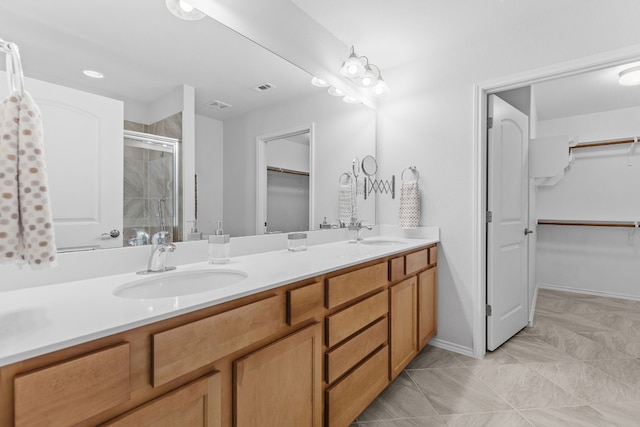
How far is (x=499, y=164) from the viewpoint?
2506 mm

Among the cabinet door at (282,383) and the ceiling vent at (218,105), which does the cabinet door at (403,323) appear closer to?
the cabinet door at (282,383)

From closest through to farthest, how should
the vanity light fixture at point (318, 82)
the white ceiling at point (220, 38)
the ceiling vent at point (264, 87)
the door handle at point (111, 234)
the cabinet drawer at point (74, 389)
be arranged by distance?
1. the cabinet drawer at point (74, 389)
2. the white ceiling at point (220, 38)
3. the door handle at point (111, 234)
4. the ceiling vent at point (264, 87)
5. the vanity light fixture at point (318, 82)

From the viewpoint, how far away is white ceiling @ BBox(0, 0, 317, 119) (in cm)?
108

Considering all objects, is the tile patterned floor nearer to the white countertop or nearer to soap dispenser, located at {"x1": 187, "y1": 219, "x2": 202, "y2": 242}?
the white countertop

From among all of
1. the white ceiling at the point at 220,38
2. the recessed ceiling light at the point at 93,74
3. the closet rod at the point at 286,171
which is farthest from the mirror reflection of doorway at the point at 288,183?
the recessed ceiling light at the point at 93,74

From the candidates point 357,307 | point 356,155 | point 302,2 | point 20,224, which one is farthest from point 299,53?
point 20,224

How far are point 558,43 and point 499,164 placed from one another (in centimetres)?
83

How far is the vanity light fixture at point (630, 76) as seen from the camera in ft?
9.11

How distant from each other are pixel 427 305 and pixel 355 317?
3.37 ft

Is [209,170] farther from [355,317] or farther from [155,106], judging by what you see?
[355,317]

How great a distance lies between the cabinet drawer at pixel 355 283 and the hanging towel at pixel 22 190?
95cm

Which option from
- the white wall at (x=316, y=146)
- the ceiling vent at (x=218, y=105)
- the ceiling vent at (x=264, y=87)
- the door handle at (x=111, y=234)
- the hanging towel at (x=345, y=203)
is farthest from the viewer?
the hanging towel at (x=345, y=203)

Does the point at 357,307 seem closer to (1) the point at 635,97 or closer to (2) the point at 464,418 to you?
(2) the point at 464,418

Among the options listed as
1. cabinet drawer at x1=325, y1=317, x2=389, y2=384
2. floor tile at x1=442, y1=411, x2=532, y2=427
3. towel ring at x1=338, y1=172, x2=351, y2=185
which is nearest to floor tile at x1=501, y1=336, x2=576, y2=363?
floor tile at x1=442, y1=411, x2=532, y2=427
